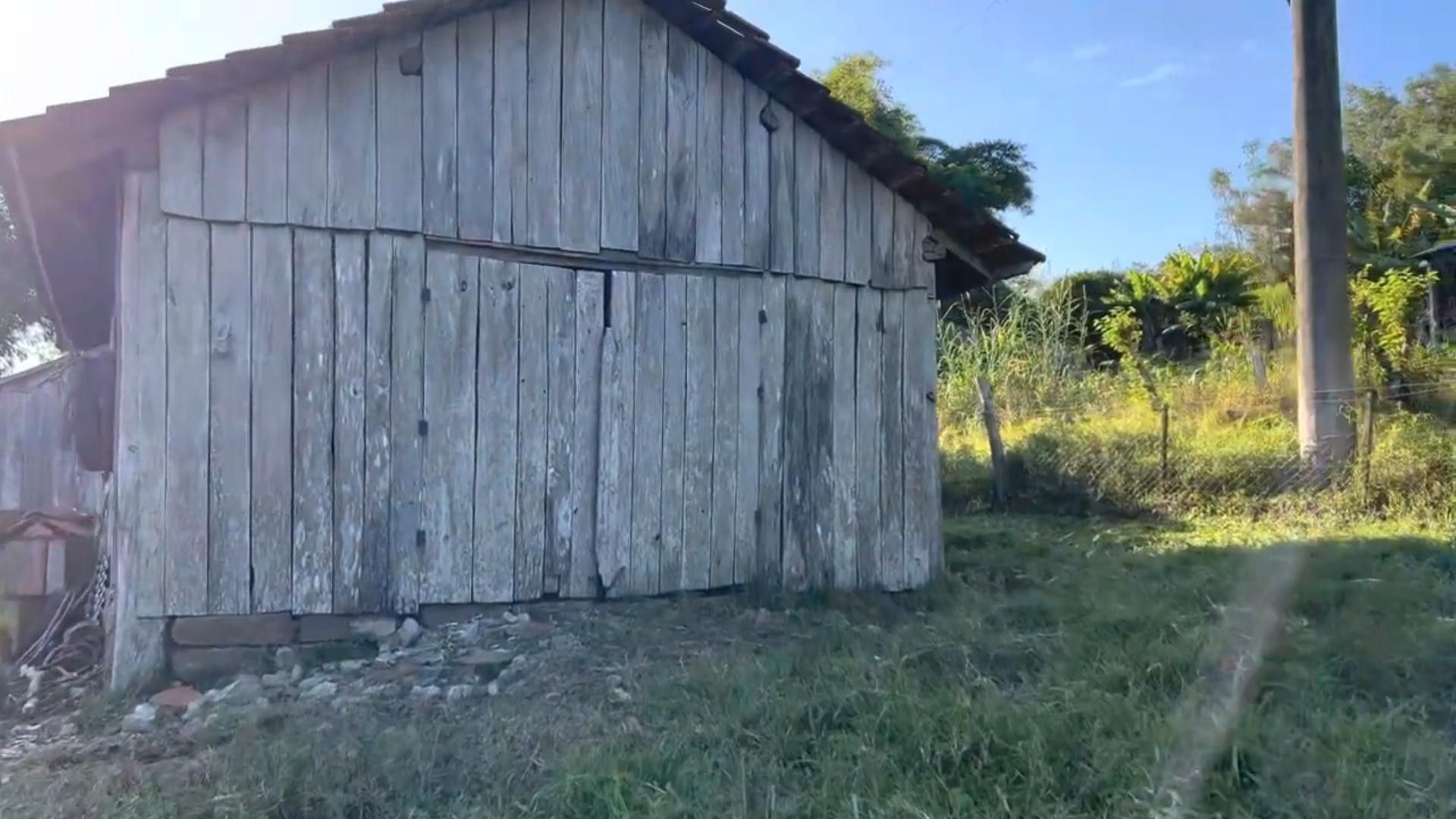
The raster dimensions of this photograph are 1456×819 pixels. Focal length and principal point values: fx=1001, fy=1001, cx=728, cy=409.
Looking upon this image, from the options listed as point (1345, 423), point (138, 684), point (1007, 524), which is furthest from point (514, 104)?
point (1345, 423)

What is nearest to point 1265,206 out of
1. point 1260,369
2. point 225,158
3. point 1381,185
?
point 1381,185

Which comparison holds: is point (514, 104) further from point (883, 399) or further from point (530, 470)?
point (883, 399)

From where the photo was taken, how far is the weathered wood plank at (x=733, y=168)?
21.4 feet

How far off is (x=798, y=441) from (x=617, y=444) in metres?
1.30

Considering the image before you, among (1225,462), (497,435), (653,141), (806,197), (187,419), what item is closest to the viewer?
(187,419)

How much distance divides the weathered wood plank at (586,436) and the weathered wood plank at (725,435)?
80cm

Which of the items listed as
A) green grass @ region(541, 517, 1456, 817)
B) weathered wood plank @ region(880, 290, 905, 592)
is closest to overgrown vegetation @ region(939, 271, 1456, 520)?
green grass @ region(541, 517, 1456, 817)

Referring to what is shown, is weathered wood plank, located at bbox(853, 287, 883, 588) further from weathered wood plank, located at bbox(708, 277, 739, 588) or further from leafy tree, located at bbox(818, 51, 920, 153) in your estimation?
leafy tree, located at bbox(818, 51, 920, 153)

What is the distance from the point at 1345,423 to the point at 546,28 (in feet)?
26.0

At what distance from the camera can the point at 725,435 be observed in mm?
6527

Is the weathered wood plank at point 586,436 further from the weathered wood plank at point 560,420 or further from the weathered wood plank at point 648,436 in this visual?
the weathered wood plank at point 648,436

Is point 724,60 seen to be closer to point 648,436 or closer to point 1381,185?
point 648,436

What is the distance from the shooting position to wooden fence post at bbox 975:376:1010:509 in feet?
34.8

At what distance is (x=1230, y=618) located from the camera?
5352 millimetres
